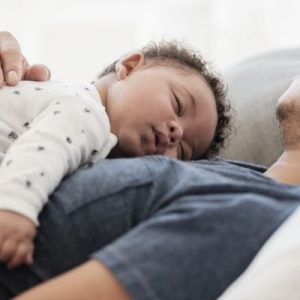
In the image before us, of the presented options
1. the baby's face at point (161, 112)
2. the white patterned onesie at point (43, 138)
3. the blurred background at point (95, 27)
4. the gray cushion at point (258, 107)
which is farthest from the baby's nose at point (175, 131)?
the blurred background at point (95, 27)

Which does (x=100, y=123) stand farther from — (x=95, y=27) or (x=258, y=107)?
(x=95, y=27)

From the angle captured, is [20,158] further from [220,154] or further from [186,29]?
[186,29]

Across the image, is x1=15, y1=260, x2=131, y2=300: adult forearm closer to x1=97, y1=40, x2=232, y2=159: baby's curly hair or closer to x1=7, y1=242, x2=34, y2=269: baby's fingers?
x1=7, y1=242, x2=34, y2=269: baby's fingers

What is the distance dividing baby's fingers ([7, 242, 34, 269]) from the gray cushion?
67 cm

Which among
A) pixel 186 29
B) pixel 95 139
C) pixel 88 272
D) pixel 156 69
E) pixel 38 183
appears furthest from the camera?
pixel 186 29

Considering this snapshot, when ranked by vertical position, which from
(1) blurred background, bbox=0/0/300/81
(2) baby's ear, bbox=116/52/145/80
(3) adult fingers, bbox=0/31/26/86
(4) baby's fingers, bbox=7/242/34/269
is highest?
(3) adult fingers, bbox=0/31/26/86

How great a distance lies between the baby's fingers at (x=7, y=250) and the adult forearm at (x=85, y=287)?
0.23 ft

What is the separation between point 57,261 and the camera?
0.62 metres

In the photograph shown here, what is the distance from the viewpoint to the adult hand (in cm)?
94

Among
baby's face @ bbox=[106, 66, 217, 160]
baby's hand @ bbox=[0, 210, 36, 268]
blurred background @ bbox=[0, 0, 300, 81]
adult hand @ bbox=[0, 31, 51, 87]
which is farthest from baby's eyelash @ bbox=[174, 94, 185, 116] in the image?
blurred background @ bbox=[0, 0, 300, 81]

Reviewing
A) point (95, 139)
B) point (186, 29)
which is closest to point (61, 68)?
point (186, 29)

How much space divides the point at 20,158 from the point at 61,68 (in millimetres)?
2171

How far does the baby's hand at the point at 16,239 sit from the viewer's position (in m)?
0.59

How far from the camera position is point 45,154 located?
0.68m
